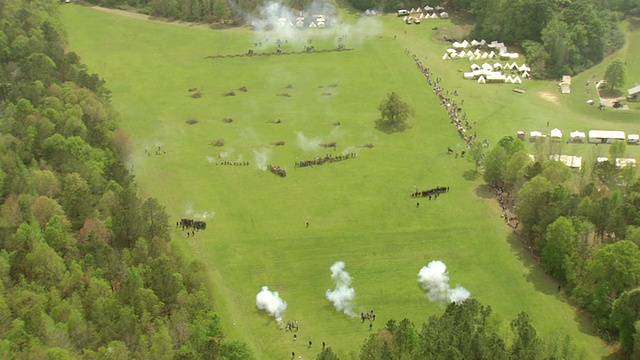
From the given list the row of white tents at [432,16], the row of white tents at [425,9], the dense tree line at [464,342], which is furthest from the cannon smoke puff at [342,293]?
the row of white tents at [425,9]

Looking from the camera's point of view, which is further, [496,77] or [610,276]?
[496,77]

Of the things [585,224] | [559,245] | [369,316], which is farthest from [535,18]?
[369,316]

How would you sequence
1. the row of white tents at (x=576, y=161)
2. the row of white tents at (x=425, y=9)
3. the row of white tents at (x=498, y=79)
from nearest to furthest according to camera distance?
the row of white tents at (x=576, y=161), the row of white tents at (x=498, y=79), the row of white tents at (x=425, y=9)

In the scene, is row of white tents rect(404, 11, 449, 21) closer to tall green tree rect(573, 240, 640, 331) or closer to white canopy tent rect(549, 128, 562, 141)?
white canopy tent rect(549, 128, 562, 141)

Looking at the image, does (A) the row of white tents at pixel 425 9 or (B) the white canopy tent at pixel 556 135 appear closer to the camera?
(B) the white canopy tent at pixel 556 135

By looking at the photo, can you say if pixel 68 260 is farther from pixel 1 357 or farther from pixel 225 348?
pixel 225 348

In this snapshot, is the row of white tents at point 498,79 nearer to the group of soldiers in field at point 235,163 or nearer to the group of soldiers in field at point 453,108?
the group of soldiers in field at point 453,108

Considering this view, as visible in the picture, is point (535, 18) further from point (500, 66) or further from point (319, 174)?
point (319, 174)

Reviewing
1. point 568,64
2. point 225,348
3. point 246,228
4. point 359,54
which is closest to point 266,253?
point 246,228
